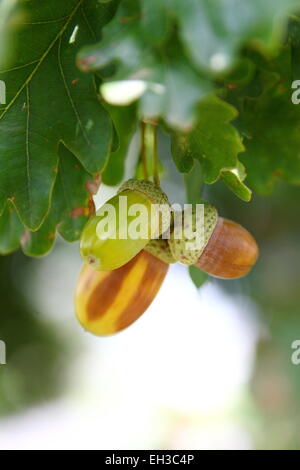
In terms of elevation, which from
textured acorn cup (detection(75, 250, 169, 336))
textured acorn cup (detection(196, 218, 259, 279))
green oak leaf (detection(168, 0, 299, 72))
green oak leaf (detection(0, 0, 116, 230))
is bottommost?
textured acorn cup (detection(75, 250, 169, 336))

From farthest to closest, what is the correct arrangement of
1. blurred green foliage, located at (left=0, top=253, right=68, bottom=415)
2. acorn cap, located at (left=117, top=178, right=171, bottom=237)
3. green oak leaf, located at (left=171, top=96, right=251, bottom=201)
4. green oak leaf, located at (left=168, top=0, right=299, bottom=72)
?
blurred green foliage, located at (left=0, top=253, right=68, bottom=415)
acorn cap, located at (left=117, top=178, right=171, bottom=237)
green oak leaf, located at (left=171, top=96, right=251, bottom=201)
green oak leaf, located at (left=168, top=0, right=299, bottom=72)

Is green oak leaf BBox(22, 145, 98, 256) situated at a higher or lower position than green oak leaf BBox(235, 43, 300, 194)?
lower

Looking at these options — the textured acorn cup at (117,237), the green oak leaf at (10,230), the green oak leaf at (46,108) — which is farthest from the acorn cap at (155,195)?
the green oak leaf at (10,230)

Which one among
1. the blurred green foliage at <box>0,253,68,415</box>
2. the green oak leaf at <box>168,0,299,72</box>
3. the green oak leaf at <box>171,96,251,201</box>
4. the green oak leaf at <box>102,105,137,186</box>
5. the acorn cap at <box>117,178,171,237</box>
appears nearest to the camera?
the green oak leaf at <box>168,0,299,72</box>

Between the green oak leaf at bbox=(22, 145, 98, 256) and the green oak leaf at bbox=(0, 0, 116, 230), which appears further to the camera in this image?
the green oak leaf at bbox=(22, 145, 98, 256)

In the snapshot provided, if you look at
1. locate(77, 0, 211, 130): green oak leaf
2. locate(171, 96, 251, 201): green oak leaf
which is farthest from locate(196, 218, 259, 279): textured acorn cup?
locate(77, 0, 211, 130): green oak leaf

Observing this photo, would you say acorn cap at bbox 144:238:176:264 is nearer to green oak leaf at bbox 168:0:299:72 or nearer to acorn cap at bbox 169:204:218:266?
acorn cap at bbox 169:204:218:266

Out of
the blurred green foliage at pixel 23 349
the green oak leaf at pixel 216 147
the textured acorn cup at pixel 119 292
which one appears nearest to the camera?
the green oak leaf at pixel 216 147

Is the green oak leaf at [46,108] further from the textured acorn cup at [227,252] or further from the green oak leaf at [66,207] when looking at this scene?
the textured acorn cup at [227,252]
